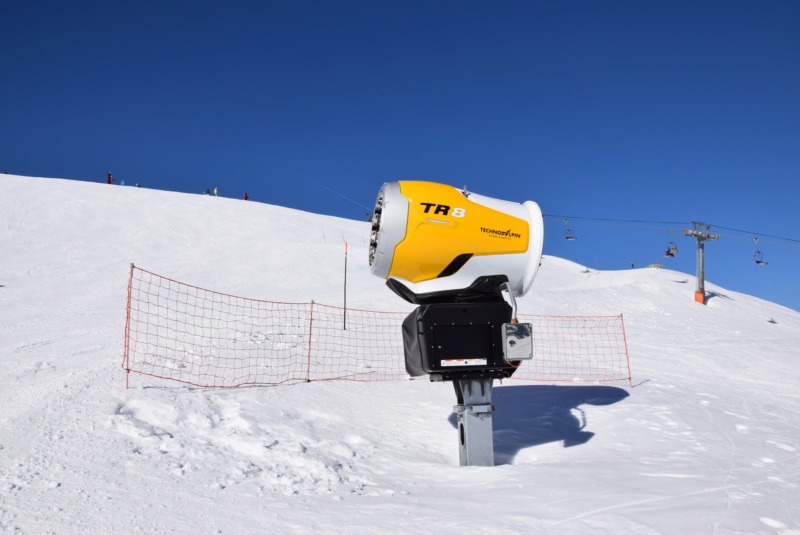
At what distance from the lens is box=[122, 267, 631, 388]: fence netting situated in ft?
24.0

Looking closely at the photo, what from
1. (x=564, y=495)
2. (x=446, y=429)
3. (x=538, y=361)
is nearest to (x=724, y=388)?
(x=538, y=361)

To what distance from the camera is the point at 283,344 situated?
31.3 ft

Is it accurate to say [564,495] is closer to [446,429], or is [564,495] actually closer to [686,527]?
[686,527]

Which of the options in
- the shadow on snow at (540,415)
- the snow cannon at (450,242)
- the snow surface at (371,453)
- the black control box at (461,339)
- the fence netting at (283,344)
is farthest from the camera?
the fence netting at (283,344)

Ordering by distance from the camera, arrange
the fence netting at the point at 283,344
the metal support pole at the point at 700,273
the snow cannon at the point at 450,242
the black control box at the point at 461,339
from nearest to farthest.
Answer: the snow cannon at the point at 450,242 < the black control box at the point at 461,339 < the fence netting at the point at 283,344 < the metal support pole at the point at 700,273

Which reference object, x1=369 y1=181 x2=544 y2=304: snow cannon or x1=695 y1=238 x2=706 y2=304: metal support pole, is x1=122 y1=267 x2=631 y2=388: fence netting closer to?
x1=369 y1=181 x2=544 y2=304: snow cannon

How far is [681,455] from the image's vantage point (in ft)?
15.8

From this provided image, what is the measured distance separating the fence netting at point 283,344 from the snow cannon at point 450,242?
10.8ft

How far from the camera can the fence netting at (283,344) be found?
24.0 feet

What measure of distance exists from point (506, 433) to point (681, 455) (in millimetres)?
1645

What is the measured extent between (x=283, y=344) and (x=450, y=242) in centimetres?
610

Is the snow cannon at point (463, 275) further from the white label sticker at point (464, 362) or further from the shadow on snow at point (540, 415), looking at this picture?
the shadow on snow at point (540, 415)

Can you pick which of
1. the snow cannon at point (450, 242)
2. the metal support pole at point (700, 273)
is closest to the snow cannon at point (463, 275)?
the snow cannon at point (450, 242)

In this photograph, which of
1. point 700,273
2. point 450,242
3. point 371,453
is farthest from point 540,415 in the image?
point 700,273
